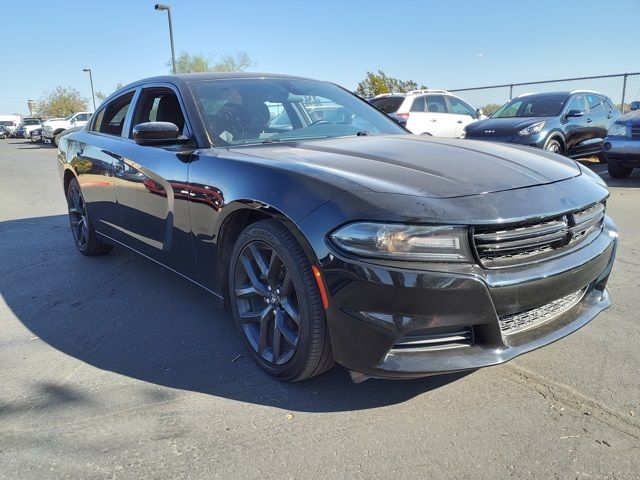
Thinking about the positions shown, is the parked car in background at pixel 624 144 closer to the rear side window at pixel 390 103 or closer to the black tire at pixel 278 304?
the rear side window at pixel 390 103

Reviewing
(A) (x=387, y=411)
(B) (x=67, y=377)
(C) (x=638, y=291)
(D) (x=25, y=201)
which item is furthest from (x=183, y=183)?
(D) (x=25, y=201)

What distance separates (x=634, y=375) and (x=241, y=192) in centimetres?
220

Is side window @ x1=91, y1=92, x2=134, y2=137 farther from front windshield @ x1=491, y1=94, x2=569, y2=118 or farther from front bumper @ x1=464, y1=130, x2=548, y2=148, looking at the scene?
front windshield @ x1=491, y1=94, x2=569, y2=118

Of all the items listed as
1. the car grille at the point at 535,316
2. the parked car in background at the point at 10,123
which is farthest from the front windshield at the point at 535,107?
the parked car in background at the point at 10,123

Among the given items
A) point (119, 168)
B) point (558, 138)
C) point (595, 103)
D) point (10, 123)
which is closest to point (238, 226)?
point (119, 168)

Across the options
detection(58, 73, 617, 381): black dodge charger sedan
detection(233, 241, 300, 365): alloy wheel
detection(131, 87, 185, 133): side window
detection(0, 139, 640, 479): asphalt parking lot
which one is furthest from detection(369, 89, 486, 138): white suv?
detection(233, 241, 300, 365): alloy wheel

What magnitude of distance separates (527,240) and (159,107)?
2.83m

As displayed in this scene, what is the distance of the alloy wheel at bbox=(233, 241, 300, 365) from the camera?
103 inches

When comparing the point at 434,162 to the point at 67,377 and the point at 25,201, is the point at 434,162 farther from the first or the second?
the point at 25,201

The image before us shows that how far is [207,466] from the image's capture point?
2164 millimetres

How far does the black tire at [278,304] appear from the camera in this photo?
2.40m

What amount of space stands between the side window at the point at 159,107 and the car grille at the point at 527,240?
2.16 m

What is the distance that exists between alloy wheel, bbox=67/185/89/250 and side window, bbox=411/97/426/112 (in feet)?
27.1

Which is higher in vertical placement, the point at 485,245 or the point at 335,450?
the point at 485,245
